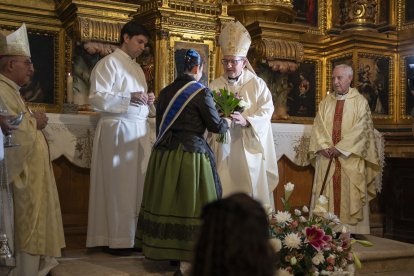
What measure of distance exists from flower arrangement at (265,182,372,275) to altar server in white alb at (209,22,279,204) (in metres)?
1.67

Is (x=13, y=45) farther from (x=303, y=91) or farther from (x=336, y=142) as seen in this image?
(x=303, y=91)

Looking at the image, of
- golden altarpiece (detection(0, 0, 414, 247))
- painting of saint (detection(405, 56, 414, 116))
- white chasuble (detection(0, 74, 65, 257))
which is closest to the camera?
white chasuble (detection(0, 74, 65, 257))

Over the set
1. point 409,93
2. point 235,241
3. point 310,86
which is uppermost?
point 310,86

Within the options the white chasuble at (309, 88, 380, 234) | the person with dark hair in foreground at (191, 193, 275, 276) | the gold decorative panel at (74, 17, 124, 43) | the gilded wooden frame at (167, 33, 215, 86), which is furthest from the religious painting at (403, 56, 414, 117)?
the person with dark hair in foreground at (191, 193, 275, 276)

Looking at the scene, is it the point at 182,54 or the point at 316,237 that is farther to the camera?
the point at 182,54

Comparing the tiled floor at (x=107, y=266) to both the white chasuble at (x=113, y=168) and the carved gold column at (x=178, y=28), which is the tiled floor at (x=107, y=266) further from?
the carved gold column at (x=178, y=28)

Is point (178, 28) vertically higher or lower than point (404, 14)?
lower

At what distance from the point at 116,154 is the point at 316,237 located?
2122 mm

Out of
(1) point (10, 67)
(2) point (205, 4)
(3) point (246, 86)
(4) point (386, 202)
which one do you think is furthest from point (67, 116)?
(4) point (386, 202)

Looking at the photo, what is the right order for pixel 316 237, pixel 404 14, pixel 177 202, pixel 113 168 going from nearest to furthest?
pixel 316 237
pixel 177 202
pixel 113 168
pixel 404 14

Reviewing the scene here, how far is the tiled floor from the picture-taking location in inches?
169

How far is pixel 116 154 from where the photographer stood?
495cm

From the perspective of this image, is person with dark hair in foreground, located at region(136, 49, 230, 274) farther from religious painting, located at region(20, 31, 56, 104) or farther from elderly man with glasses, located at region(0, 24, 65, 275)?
religious painting, located at region(20, 31, 56, 104)

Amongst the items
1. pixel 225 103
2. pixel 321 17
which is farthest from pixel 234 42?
pixel 321 17
